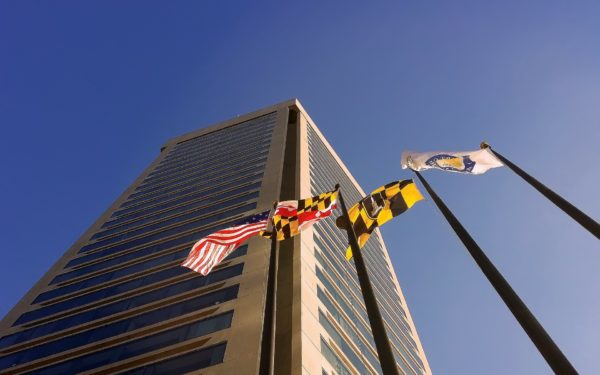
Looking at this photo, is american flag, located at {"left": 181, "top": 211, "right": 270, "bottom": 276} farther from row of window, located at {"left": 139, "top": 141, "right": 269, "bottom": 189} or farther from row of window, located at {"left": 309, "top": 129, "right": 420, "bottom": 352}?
row of window, located at {"left": 139, "top": 141, "right": 269, "bottom": 189}

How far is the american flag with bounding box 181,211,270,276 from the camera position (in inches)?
606

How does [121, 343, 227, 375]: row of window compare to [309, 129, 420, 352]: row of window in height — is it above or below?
below

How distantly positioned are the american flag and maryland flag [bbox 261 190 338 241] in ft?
2.04

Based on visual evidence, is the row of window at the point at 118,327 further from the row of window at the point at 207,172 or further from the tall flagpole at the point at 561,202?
the row of window at the point at 207,172

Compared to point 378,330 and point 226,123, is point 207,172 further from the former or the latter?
point 378,330

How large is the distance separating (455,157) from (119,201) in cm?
5004

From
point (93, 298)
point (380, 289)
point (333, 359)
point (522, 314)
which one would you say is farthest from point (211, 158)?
point (522, 314)

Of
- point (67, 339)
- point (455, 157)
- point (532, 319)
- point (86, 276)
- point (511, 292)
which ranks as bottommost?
point (532, 319)

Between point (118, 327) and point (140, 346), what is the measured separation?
12.3 ft

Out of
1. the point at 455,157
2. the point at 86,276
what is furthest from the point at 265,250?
the point at 86,276

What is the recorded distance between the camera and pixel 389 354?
25.3 ft

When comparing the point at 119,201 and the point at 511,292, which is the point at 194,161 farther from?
the point at 511,292

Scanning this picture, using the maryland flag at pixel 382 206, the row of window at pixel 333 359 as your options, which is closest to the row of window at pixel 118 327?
the row of window at pixel 333 359

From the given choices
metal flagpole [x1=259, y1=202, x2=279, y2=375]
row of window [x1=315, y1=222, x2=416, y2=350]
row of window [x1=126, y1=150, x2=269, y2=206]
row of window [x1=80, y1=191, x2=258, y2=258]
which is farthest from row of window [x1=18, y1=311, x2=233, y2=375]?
row of window [x1=126, y1=150, x2=269, y2=206]
